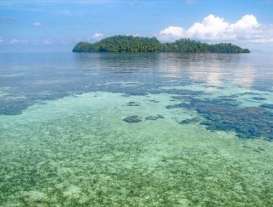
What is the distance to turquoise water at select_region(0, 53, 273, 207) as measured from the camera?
12.4 m

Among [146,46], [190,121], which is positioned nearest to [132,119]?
[190,121]

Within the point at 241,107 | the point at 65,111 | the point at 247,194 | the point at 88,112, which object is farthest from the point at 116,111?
the point at 247,194

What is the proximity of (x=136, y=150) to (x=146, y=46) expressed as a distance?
453ft

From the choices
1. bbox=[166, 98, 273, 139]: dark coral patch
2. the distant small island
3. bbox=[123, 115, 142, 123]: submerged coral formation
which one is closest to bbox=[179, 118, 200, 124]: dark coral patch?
bbox=[166, 98, 273, 139]: dark coral patch

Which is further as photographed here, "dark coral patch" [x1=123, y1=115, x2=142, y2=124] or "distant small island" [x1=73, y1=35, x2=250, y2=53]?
"distant small island" [x1=73, y1=35, x2=250, y2=53]

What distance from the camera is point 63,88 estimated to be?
1455 inches

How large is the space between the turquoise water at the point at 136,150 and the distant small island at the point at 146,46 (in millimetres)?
121256

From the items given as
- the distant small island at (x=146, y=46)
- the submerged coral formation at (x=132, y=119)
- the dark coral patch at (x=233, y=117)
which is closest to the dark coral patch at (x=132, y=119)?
the submerged coral formation at (x=132, y=119)

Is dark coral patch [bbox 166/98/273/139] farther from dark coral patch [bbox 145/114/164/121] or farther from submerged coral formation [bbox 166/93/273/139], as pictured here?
dark coral patch [bbox 145/114/164/121]

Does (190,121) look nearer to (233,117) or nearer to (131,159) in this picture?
(233,117)

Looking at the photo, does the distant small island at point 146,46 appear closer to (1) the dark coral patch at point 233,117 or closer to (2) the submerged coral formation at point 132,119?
(1) the dark coral patch at point 233,117

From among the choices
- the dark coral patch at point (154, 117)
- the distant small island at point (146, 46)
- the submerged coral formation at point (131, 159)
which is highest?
the distant small island at point (146, 46)

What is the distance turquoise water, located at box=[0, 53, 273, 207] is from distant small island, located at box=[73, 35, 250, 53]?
398 feet

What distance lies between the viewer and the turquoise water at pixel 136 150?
1245cm
